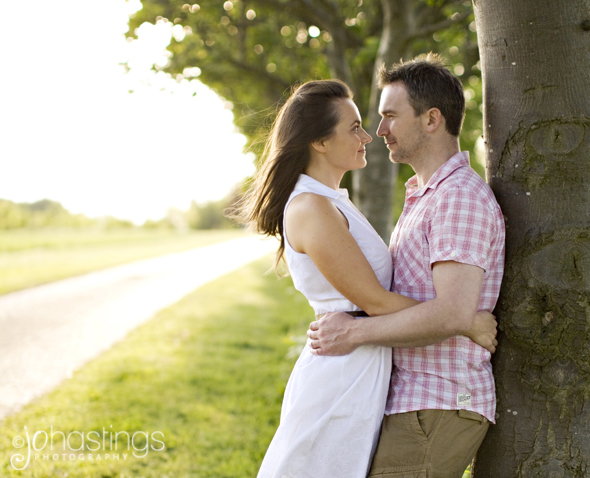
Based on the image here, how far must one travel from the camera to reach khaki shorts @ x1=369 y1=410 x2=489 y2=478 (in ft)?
7.19

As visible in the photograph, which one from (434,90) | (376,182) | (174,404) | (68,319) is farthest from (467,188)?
(68,319)

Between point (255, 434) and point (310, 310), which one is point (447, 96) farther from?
point (310, 310)

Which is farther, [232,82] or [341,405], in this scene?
[232,82]

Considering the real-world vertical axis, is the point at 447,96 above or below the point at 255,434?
above

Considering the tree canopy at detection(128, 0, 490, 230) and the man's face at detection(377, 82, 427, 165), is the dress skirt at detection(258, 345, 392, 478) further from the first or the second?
the tree canopy at detection(128, 0, 490, 230)

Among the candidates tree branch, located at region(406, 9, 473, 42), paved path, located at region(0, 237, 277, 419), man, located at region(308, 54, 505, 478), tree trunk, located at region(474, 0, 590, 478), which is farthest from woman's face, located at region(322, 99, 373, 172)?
tree branch, located at region(406, 9, 473, 42)

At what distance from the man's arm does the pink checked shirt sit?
6 centimetres

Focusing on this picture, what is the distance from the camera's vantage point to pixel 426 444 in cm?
219

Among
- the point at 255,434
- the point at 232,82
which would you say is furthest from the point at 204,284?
the point at 255,434

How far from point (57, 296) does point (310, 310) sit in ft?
18.7

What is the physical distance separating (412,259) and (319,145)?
70cm

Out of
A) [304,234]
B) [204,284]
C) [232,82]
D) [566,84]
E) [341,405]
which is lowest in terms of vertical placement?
[204,284]

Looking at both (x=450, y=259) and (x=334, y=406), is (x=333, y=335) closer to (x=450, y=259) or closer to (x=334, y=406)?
(x=334, y=406)

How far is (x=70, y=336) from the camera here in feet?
29.5
